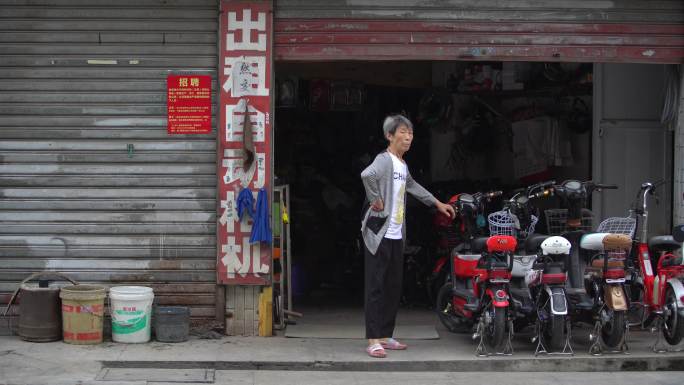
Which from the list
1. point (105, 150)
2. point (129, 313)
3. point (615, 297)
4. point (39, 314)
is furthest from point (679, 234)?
point (39, 314)

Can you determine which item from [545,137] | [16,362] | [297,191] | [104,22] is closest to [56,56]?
[104,22]

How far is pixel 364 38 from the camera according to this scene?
8797mm

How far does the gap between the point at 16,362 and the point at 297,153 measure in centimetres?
553

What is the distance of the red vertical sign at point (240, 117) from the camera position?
340 inches

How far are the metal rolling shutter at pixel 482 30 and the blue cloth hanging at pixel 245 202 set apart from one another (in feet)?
4.37

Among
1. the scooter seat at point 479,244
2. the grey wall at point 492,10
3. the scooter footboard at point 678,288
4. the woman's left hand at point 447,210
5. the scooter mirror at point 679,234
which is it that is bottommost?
the scooter footboard at point 678,288

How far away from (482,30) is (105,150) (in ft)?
12.5

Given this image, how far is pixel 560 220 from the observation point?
347 inches

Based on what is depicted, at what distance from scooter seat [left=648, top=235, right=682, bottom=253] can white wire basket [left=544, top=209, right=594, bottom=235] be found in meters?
0.61

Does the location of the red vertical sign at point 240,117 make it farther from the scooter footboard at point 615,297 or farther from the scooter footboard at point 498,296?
the scooter footboard at point 615,297

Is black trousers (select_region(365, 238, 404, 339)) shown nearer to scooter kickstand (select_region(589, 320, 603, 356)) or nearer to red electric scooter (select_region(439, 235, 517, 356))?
red electric scooter (select_region(439, 235, 517, 356))

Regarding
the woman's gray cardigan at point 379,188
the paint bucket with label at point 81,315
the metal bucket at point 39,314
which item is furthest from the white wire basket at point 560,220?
the metal bucket at point 39,314

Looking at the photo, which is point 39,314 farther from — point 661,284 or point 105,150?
point 661,284

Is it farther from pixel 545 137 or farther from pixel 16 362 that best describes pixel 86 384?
pixel 545 137
